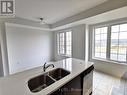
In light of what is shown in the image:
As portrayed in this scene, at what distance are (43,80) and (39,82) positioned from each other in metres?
0.08

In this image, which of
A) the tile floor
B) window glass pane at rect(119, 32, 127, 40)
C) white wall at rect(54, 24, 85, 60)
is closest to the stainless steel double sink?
the tile floor

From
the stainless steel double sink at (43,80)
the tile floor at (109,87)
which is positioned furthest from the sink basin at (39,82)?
the tile floor at (109,87)

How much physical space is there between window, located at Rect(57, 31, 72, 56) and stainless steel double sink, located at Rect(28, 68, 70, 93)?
333 cm

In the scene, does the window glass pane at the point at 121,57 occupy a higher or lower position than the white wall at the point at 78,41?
lower

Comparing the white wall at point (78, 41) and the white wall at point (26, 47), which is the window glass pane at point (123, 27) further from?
the white wall at point (26, 47)

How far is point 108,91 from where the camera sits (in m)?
2.24

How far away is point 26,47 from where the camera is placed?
4.47 meters

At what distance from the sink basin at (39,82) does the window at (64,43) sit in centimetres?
362

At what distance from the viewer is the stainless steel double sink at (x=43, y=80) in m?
1.32

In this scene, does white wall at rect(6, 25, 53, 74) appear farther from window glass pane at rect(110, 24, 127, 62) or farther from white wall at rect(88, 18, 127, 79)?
window glass pane at rect(110, 24, 127, 62)

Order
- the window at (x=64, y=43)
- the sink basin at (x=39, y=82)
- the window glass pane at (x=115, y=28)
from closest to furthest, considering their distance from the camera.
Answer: the sink basin at (x=39, y=82) → the window glass pane at (x=115, y=28) → the window at (x=64, y=43)

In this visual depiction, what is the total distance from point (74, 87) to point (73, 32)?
131 inches

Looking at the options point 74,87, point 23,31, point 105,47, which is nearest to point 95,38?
point 105,47

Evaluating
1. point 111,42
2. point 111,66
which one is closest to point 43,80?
point 111,66
